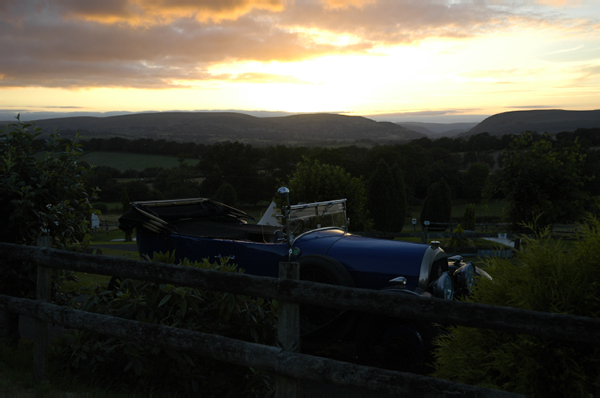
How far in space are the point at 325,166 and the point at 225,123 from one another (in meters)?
145

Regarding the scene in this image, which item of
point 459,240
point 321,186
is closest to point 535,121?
point 459,240

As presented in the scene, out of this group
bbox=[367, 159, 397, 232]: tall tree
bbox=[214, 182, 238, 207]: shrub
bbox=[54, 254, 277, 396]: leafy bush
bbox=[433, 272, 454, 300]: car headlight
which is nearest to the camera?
bbox=[54, 254, 277, 396]: leafy bush

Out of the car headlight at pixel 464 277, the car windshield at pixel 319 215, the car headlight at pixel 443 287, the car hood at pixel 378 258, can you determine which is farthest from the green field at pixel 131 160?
the car headlight at pixel 443 287

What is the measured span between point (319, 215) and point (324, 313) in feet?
5.77

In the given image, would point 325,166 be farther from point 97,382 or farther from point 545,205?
point 97,382

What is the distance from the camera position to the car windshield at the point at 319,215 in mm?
6434

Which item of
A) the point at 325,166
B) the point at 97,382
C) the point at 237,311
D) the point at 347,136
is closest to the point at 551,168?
the point at 325,166

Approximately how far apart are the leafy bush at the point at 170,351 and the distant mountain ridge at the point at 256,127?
4737 inches

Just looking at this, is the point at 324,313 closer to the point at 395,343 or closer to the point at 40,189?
the point at 395,343

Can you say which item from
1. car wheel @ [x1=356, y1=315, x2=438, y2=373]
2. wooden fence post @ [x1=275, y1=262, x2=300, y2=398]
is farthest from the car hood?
wooden fence post @ [x1=275, y1=262, x2=300, y2=398]

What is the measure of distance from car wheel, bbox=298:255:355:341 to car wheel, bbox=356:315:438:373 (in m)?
0.40

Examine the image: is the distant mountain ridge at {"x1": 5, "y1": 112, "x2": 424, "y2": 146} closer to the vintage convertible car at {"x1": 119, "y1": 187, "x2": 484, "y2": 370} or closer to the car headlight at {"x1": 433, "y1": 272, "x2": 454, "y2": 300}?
the vintage convertible car at {"x1": 119, "y1": 187, "x2": 484, "y2": 370}

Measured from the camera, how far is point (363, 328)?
5.01 meters

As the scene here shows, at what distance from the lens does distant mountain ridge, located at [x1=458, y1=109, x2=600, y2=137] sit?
501 ft
